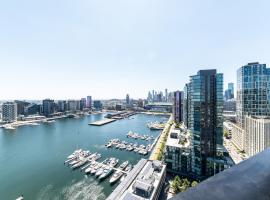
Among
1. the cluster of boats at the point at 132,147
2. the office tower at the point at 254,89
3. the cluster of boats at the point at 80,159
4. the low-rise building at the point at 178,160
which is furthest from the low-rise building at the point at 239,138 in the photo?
the cluster of boats at the point at 80,159

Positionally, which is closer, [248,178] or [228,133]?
[248,178]

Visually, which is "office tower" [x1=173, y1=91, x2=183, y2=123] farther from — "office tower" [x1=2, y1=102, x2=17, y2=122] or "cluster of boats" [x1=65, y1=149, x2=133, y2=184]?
"office tower" [x1=2, y1=102, x2=17, y2=122]

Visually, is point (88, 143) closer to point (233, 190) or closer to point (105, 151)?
point (105, 151)

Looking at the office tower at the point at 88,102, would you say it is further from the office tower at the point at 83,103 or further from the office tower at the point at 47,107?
the office tower at the point at 47,107

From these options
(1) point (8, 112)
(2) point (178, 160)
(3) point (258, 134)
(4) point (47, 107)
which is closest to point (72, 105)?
(4) point (47, 107)

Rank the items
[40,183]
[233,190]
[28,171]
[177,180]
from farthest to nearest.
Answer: [28,171]
[40,183]
[177,180]
[233,190]

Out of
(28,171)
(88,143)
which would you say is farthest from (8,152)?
(88,143)
